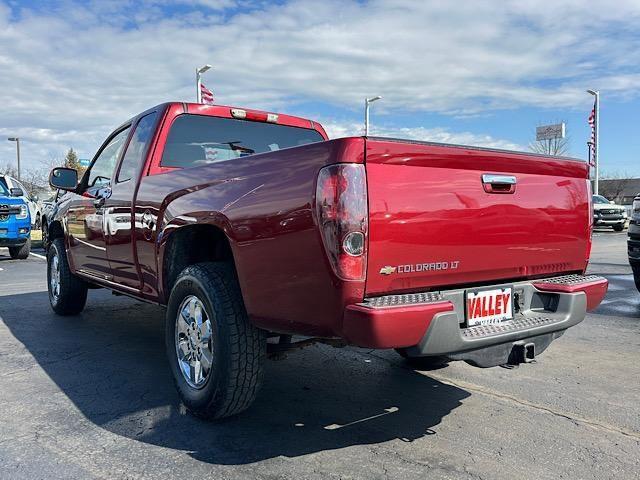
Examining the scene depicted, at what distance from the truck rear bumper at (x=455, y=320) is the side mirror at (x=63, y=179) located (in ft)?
13.5

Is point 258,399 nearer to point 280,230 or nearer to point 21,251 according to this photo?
point 280,230

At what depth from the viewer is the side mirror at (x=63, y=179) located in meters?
5.48

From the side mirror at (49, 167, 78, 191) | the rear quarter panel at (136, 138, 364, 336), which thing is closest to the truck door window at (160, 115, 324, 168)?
the rear quarter panel at (136, 138, 364, 336)

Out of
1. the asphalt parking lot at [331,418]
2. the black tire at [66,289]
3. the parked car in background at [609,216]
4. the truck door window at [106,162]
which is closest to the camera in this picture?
the asphalt parking lot at [331,418]

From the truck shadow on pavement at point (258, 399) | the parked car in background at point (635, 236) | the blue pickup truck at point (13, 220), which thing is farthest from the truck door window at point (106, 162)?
the blue pickup truck at point (13, 220)

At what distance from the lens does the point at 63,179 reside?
18.1ft

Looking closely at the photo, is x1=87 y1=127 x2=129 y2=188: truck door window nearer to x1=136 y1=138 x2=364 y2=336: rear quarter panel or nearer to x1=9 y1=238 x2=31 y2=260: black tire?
x1=136 y1=138 x2=364 y2=336: rear quarter panel

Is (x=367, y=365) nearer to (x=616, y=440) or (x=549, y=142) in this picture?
(x=616, y=440)

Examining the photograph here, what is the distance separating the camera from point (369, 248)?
241 cm

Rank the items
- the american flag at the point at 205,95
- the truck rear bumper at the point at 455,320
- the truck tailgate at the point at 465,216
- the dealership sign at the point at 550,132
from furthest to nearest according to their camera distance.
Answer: the dealership sign at the point at 550,132
the american flag at the point at 205,95
the truck tailgate at the point at 465,216
the truck rear bumper at the point at 455,320

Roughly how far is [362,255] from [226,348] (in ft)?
3.23

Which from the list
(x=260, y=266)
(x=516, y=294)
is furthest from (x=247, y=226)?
(x=516, y=294)

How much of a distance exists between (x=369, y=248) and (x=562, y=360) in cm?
292

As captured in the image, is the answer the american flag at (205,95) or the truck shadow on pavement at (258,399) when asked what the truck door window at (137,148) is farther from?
the american flag at (205,95)
